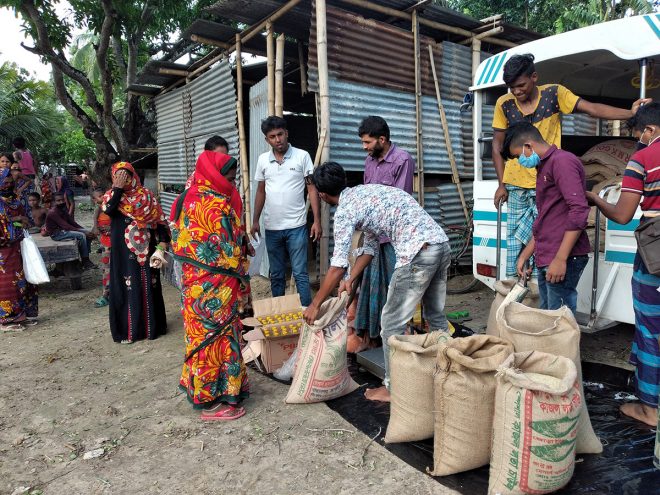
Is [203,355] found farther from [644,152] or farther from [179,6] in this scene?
[179,6]

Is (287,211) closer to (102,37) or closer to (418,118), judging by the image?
(418,118)

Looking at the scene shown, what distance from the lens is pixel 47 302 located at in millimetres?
6668

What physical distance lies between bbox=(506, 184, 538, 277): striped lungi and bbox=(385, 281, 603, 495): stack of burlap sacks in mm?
1171

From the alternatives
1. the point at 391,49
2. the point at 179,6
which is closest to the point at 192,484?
the point at 391,49

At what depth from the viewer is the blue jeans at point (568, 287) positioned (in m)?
2.85

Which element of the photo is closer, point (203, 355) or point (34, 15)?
point (203, 355)

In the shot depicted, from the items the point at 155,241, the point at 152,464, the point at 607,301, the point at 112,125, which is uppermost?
the point at 112,125

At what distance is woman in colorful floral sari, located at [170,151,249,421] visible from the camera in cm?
296

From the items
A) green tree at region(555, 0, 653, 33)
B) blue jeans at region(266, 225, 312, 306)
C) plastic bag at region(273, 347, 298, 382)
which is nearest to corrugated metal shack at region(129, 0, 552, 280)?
blue jeans at region(266, 225, 312, 306)

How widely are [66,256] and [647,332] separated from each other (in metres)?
7.16

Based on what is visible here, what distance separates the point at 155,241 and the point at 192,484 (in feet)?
9.51

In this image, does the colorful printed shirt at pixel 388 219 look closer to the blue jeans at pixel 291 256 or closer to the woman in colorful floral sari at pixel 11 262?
the blue jeans at pixel 291 256

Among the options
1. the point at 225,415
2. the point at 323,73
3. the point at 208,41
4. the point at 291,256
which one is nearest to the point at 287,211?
the point at 291,256

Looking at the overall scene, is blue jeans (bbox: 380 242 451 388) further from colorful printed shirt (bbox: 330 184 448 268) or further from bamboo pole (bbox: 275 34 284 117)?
bamboo pole (bbox: 275 34 284 117)
